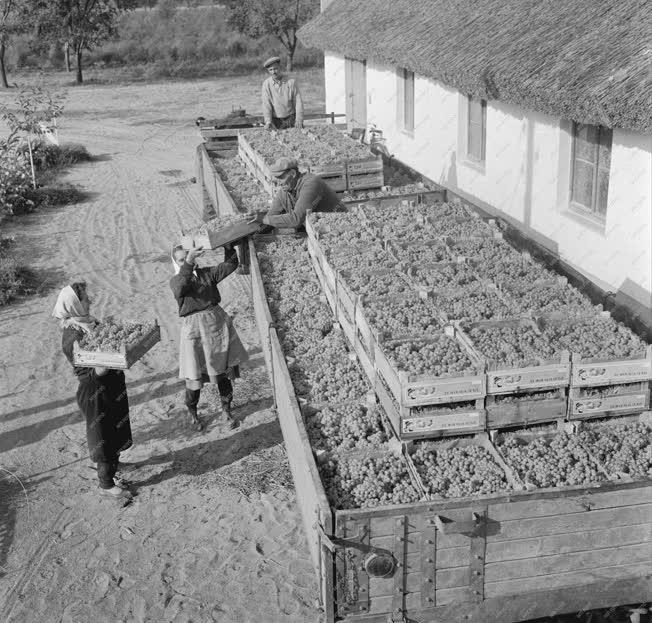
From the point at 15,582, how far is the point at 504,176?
909 centimetres

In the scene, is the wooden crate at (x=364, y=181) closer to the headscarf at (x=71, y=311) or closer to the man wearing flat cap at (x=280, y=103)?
the man wearing flat cap at (x=280, y=103)

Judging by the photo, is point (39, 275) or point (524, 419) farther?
point (39, 275)

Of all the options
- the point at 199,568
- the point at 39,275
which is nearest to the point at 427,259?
the point at 199,568

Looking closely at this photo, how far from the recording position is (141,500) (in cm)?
723

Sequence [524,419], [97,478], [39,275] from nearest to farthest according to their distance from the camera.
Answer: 1. [524,419]
2. [97,478]
3. [39,275]

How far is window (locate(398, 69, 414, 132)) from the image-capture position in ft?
56.7

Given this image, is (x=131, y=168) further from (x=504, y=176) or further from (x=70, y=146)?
(x=504, y=176)

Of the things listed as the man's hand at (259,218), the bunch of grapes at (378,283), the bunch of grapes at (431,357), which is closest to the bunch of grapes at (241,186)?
the man's hand at (259,218)

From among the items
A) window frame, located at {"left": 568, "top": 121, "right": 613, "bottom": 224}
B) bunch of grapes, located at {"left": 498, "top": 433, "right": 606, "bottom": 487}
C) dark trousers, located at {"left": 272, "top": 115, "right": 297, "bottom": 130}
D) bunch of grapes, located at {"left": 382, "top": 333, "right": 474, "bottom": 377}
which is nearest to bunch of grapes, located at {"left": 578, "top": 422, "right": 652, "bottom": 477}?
bunch of grapes, located at {"left": 498, "top": 433, "right": 606, "bottom": 487}

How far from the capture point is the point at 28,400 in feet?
29.7

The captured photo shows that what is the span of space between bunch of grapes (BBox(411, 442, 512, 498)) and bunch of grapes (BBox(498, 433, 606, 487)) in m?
0.15

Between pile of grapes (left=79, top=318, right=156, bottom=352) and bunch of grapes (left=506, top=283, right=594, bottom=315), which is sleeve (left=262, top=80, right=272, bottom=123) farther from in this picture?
bunch of grapes (left=506, top=283, right=594, bottom=315)

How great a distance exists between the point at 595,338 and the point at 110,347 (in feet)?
12.5

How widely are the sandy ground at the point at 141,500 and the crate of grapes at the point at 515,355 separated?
6.81 ft
